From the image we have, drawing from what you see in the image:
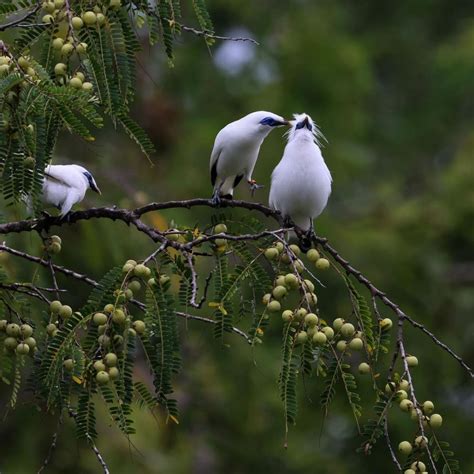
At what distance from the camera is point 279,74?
1382 centimetres

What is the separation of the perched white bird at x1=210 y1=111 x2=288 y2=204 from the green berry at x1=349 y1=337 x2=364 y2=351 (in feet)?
7.72

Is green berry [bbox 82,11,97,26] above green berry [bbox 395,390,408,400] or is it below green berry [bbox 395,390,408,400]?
above

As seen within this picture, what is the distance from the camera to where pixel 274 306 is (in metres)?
3.25

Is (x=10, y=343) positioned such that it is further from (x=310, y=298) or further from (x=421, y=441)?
(x=421, y=441)

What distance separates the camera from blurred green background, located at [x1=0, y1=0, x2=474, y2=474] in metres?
8.96

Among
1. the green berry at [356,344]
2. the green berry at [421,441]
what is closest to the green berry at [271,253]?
the green berry at [356,344]

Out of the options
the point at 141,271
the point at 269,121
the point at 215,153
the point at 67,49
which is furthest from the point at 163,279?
the point at 215,153

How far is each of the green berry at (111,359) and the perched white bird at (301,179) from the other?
214 centimetres

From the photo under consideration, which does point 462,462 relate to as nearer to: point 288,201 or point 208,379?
point 208,379

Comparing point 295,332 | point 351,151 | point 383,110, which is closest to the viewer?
point 295,332

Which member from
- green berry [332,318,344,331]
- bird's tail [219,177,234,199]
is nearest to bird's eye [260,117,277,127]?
bird's tail [219,177,234,199]

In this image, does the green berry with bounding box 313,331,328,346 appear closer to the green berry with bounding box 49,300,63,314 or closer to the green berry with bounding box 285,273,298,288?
the green berry with bounding box 285,273,298,288

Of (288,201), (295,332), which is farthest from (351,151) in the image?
(295,332)

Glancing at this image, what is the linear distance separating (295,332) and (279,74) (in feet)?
35.4
